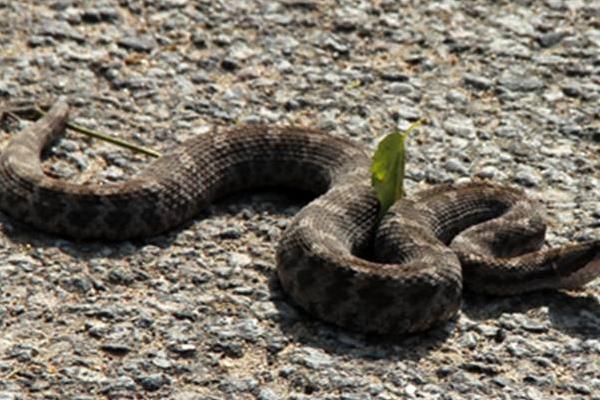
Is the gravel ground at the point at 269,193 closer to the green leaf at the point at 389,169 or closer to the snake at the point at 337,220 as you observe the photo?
the snake at the point at 337,220

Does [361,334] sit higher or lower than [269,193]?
higher

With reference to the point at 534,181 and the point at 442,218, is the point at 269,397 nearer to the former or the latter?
the point at 442,218

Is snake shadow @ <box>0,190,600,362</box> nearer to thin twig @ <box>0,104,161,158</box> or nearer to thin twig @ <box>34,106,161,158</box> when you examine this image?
thin twig @ <box>34,106,161,158</box>

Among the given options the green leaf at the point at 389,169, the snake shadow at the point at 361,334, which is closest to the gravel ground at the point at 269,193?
the snake shadow at the point at 361,334

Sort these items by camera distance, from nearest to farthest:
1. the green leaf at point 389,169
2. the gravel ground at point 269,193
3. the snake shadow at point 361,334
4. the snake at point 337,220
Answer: the gravel ground at point 269,193, the snake shadow at point 361,334, the snake at point 337,220, the green leaf at point 389,169

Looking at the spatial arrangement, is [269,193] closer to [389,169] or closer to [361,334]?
[389,169]

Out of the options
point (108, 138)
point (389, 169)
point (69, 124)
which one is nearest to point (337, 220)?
point (389, 169)

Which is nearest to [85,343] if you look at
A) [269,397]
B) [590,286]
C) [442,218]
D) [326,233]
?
[269,397]
